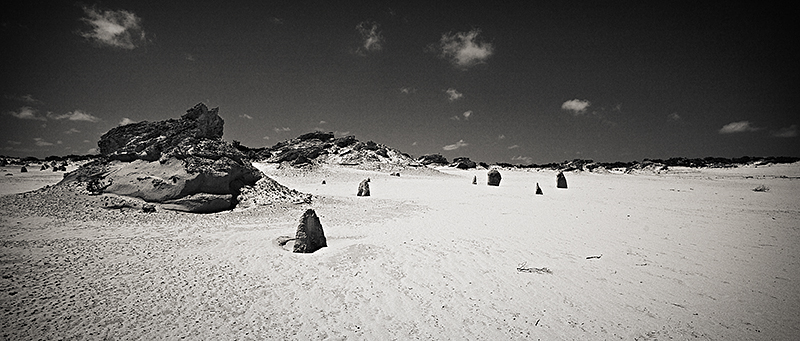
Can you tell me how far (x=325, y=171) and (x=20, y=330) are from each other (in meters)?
27.6

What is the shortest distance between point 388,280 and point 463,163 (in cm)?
4955

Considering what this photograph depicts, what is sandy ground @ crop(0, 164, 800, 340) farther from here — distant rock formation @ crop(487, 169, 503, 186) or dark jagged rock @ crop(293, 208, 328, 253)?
distant rock formation @ crop(487, 169, 503, 186)

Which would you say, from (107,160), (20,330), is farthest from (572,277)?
(107,160)

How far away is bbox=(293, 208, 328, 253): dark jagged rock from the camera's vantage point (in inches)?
236

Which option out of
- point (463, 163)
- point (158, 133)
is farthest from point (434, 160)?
point (158, 133)

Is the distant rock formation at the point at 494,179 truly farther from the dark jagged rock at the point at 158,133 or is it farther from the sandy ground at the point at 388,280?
the dark jagged rock at the point at 158,133

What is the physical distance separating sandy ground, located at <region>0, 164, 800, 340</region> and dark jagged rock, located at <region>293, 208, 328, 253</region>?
0.26 metres

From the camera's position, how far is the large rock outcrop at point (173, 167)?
9773 millimetres

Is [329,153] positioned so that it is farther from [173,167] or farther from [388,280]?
[388,280]

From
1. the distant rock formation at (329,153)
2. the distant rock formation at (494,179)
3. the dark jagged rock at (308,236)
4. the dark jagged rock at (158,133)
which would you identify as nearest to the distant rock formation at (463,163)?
the distant rock formation at (329,153)

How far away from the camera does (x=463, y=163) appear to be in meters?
53.0

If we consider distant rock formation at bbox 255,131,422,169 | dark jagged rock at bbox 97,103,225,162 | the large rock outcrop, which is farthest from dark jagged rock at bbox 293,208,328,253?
distant rock formation at bbox 255,131,422,169

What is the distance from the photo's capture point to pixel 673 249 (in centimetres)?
658

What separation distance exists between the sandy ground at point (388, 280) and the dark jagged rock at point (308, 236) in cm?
26
